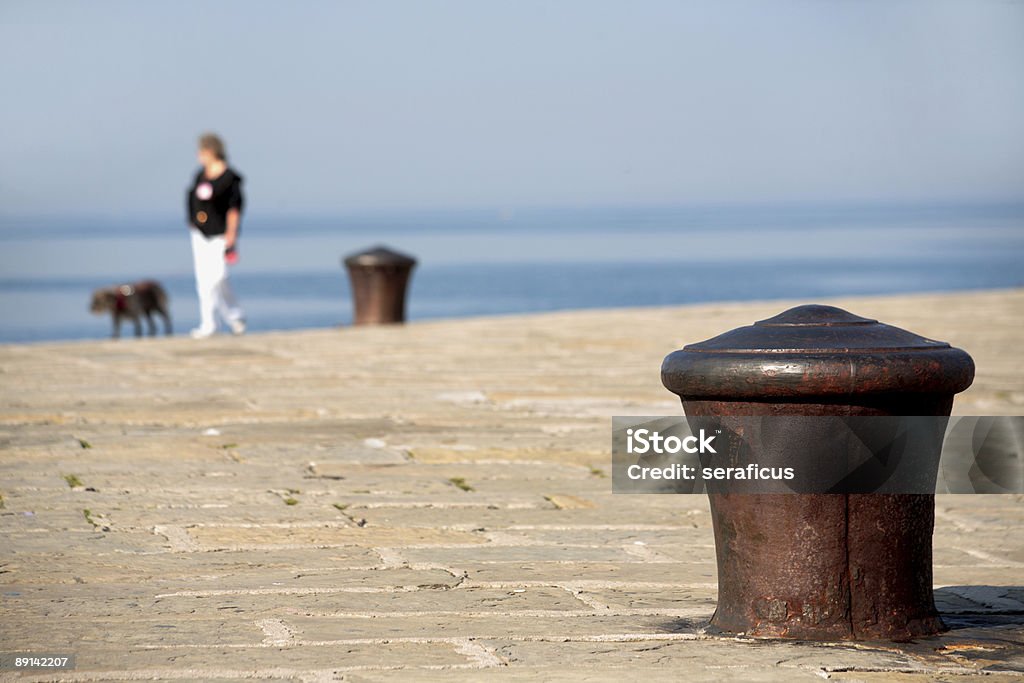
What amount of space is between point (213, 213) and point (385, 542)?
30.8 feet

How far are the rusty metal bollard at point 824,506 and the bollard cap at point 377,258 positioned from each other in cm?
1205

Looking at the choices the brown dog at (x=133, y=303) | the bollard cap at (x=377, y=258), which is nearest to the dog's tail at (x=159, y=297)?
the brown dog at (x=133, y=303)

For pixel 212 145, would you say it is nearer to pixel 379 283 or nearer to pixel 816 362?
pixel 379 283

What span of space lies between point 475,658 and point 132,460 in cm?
369

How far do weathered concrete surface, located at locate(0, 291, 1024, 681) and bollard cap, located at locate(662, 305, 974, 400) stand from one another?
695 millimetres

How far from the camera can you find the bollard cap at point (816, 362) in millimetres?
3883

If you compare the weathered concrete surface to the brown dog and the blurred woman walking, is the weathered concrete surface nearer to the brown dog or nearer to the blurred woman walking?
the blurred woman walking

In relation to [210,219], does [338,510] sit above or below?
below

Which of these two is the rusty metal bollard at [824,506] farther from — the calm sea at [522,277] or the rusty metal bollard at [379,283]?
the calm sea at [522,277]

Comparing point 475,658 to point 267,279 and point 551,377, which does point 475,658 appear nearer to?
point 551,377

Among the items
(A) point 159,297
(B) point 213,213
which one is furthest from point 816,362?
(A) point 159,297

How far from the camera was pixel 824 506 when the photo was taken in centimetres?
399

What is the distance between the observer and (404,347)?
1341 centimetres

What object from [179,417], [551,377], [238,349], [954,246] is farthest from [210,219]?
[954,246]
